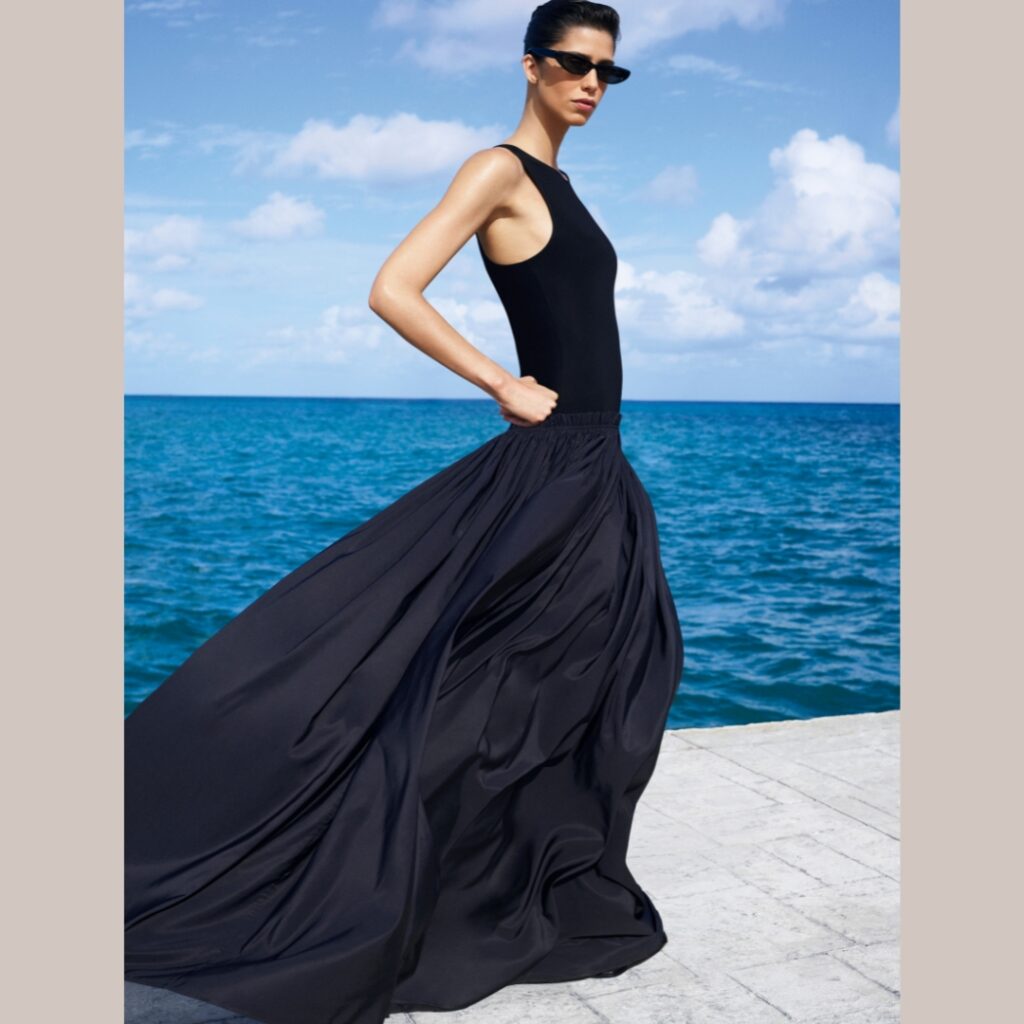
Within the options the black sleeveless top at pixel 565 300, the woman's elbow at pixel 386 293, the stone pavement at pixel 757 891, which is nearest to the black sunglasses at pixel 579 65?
the black sleeveless top at pixel 565 300

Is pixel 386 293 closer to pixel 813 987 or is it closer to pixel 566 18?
pixel 566 18

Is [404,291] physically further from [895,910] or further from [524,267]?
[895,910]

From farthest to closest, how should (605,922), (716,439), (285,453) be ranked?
(716,439) < (285,453) < (605,922)

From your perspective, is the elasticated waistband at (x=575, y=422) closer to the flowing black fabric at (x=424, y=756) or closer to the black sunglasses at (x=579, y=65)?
the flowing black fabric at (x=424, y=756)

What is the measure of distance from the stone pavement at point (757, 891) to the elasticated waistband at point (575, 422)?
1254 millimetres

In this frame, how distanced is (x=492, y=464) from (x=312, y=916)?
3.43 ft

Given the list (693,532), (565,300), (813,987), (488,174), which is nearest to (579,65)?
(488,174)

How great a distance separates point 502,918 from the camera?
3.00m

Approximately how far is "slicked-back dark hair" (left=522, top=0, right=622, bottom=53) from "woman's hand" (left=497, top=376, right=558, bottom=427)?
77 centimetres

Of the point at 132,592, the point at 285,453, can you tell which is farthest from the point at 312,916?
the point at 285,453

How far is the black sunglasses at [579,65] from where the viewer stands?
3.03m

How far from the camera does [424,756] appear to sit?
109 inches

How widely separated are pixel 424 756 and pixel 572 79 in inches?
59.6

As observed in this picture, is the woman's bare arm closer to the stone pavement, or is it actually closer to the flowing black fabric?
the flowing black fabric
